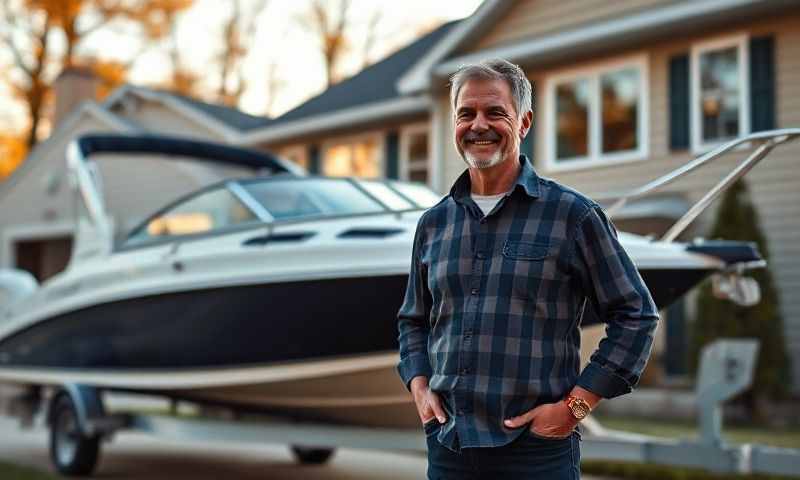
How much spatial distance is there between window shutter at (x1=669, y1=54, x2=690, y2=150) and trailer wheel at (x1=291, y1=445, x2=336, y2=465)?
230 inches

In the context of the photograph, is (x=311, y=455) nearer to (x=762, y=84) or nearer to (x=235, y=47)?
(x=762, y=84)

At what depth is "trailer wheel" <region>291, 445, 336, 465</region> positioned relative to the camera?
307 inches

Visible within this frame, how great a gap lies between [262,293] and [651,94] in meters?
7.32

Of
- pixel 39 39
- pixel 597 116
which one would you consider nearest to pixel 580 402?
pixel 597 116

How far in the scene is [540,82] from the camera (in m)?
12.5

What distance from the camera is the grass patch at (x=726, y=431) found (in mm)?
7949

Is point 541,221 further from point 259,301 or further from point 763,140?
point 259,301

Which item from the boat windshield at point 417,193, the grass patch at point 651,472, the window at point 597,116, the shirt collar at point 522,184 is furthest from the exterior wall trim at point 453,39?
the shirt collar at point 522,184

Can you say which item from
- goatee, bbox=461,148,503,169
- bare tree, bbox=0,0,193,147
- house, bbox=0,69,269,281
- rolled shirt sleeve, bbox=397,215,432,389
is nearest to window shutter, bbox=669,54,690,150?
house, bbox=0,69,269,281

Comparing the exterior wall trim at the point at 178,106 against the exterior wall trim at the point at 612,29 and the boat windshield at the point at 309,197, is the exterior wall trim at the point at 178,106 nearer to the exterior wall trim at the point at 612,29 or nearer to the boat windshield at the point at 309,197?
the exterior wall trim at the point at 612,29

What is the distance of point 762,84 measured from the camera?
10.5 m

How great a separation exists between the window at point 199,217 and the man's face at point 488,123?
374 centimetres

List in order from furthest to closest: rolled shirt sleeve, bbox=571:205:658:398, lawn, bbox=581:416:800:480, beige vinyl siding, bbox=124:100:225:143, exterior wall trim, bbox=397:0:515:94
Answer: beige vinyl siding, bbox=124:100:225:143 → exterior wall trim, bbox=397:0:515:94 → lawn, bbox=581:416:800:480 → rolled shirt sleeve, bbox=571:205:658:398

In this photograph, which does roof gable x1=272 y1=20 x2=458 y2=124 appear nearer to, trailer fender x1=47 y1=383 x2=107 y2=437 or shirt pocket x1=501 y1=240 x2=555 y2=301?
trailer fender x1=47 y1=383 x2=107 y2=437
